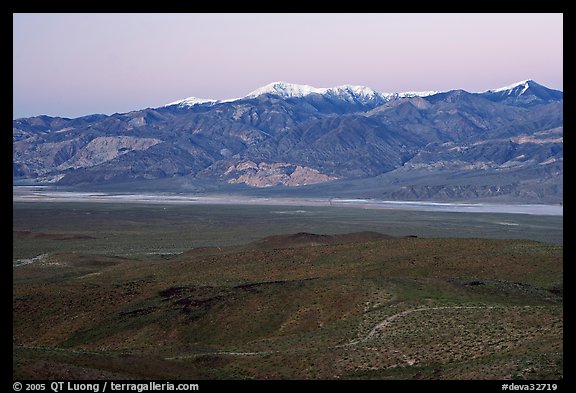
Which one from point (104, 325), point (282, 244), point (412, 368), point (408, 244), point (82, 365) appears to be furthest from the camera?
point (282, 244)

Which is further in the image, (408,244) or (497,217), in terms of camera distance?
(497,217)

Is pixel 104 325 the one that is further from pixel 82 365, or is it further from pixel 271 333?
pixel 82 365

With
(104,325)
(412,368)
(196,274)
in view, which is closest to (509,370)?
(412,368)

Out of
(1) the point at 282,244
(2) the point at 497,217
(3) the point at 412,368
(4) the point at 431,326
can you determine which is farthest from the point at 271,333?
(2) the point at 497,217
